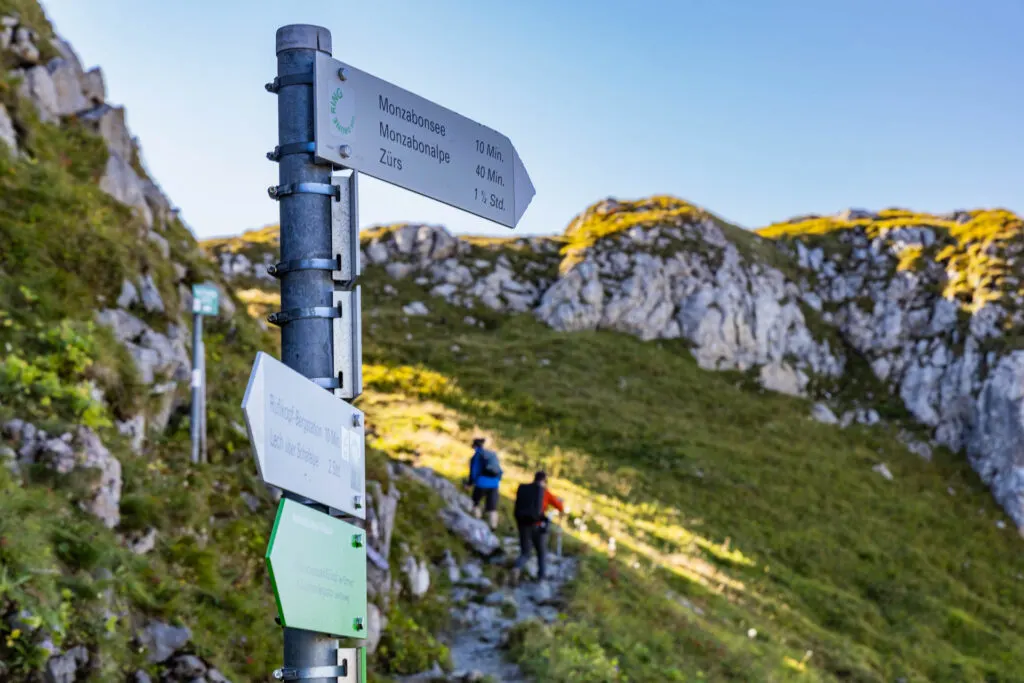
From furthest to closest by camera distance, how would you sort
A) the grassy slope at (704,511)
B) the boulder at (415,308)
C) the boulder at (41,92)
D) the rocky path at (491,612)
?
the boulder at (415,308) → the grassy slope at (704,511) → the boulder at (41,92) → the rocky path at (491,612)

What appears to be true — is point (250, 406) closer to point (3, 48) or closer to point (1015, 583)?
point (3, 48)

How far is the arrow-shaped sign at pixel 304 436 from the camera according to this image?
3008 mm

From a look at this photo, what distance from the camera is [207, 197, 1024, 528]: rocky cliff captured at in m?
56.2

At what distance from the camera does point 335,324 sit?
11.2 feet

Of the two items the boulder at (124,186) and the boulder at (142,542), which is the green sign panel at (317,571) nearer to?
the boulder at (142,542)

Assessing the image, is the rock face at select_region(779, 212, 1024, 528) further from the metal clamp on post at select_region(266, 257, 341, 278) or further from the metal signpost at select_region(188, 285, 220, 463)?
the metal clamp on post at select_region(266, 257, 341, 278)

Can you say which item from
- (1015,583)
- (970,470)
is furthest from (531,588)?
(970,470)

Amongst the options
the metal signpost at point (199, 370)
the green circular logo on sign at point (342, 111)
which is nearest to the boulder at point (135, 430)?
the metal signpost at point (199, 370)

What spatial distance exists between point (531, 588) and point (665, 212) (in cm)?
5991

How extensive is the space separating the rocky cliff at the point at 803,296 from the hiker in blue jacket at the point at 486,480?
39.9m

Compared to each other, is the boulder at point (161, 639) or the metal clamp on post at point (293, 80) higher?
the metal clamp on post at point (293, 80)

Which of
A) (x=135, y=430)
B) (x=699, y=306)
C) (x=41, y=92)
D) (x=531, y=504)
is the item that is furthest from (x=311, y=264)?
(x=699, y=306)

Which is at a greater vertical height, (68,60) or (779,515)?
(68,60)

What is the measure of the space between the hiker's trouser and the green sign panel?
14.0m
